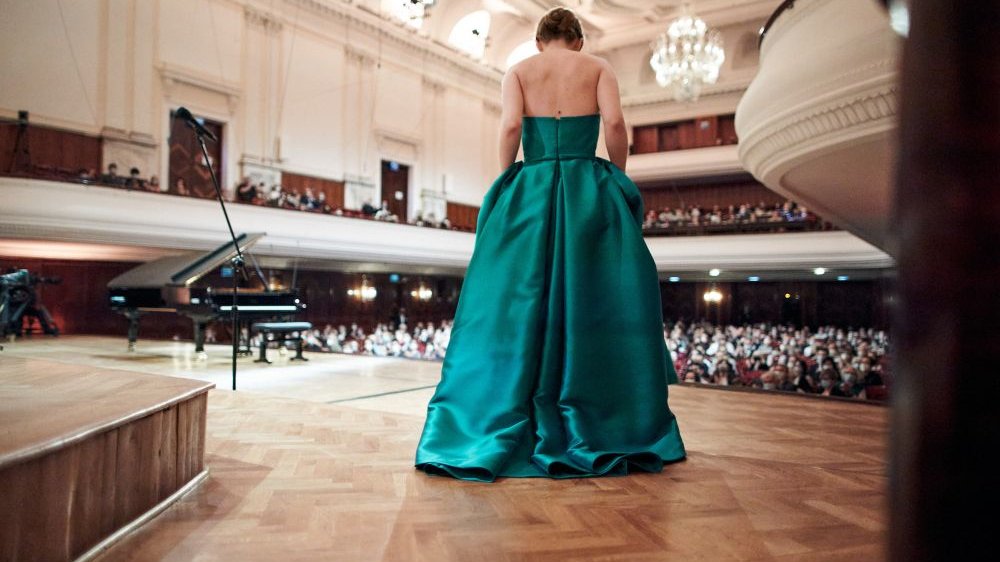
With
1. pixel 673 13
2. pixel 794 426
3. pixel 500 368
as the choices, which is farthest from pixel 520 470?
pixel 673 13

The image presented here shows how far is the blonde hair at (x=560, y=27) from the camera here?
249cm

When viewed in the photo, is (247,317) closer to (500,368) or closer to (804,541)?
(500,368)

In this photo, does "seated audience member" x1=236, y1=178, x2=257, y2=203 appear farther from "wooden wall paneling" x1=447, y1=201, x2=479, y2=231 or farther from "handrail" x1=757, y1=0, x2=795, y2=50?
"handrail" x1=757, y1=0, x2=795, y2=50

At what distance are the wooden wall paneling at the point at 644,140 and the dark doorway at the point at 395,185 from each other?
23.2ft

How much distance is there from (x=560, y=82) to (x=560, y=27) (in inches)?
8.5

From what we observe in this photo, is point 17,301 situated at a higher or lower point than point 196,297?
lower

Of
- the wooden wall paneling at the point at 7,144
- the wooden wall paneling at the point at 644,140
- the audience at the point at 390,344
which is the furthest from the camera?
the wooden wall paneling at the point at 644,140

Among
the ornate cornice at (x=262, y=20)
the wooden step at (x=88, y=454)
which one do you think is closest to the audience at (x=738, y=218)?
the ornate cornice at (x=262, y=20)

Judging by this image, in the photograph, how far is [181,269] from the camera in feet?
22.7

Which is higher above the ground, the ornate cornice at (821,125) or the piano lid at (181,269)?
the ornate cornice at (821,125)

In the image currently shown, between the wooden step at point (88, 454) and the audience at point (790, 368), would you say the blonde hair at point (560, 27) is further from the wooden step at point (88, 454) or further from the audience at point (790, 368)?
the audience at point (790, 368)

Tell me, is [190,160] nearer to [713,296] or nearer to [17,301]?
[17,301]

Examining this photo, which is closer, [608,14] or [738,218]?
[738,218]

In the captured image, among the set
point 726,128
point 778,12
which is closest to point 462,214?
point 726,128
